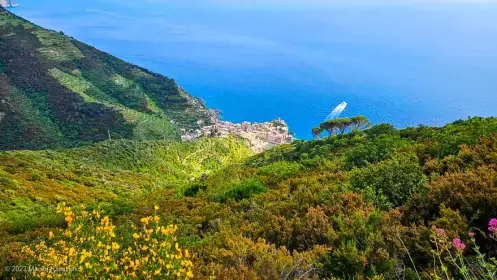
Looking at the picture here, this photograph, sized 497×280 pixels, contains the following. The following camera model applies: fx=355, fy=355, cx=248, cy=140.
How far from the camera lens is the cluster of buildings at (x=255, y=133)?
2682 inches

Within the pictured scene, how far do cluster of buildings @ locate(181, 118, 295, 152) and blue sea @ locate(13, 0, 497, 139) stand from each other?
218 inches

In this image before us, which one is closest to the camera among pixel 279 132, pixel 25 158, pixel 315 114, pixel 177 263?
pixel 177 263

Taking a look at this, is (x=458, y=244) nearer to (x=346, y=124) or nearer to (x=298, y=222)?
(x=298, y=222)

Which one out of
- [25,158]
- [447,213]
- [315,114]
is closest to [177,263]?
[447,213]

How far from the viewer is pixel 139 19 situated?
192 metres

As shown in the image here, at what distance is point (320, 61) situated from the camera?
10631 cm

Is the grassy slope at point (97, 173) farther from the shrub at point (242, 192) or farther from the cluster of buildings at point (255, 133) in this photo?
the cluster of buildings at point (255, 133)

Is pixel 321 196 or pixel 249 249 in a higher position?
pixel 321 196

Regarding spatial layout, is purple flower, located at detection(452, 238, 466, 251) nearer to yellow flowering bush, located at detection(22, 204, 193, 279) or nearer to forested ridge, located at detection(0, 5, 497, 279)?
forested ridge, located at detection(0, 5, 497, 279)

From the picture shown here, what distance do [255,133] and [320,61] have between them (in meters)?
45.9

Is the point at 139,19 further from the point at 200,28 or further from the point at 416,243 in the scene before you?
the point at 416,243

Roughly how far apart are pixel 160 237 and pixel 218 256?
1012 millimetres

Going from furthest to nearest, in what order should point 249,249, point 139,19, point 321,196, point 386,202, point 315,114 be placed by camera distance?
point 139,19
point 315,114
point 321,196
point 386,202
point 249,249

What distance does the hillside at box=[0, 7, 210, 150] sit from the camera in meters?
61.9
